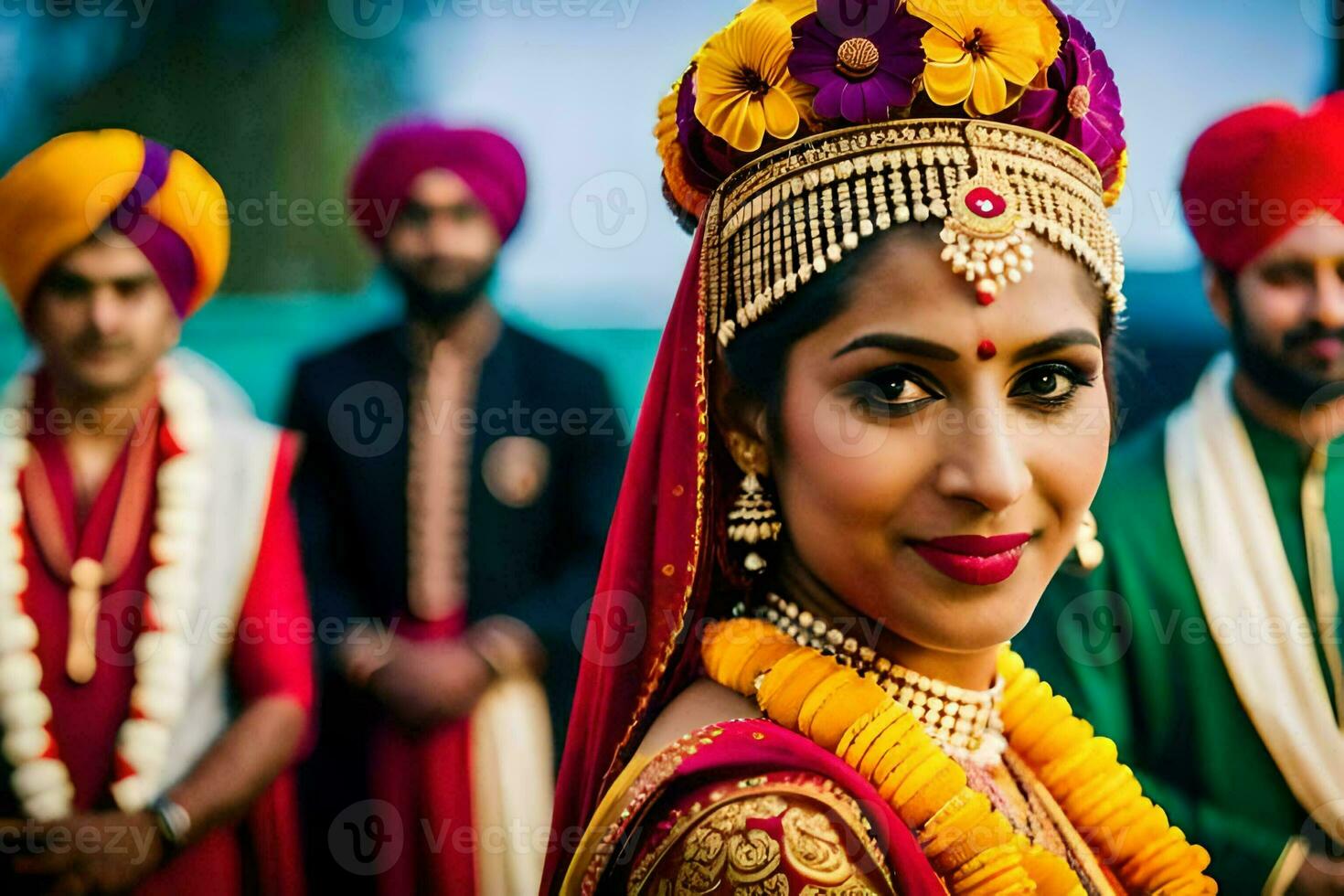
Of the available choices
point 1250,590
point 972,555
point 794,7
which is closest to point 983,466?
point 972,555

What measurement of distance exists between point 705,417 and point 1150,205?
152 centimetres

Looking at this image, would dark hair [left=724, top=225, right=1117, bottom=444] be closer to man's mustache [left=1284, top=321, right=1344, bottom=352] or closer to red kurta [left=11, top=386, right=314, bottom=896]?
red kurta [left=11, top=386, right=314, bottom=896]

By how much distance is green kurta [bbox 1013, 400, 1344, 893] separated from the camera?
100 inches

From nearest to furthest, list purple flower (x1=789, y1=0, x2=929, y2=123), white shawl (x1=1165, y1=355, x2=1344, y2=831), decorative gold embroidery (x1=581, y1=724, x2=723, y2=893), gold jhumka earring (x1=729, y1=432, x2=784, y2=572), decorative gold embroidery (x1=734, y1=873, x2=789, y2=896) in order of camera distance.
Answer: decorative gold embroidery (x1=734, y1=873, x2=789, y2=896) < decorative gold embroidery (x1=581, y1=724, x2=723, y2=893) < purple flower (x1=789, y1=0, x2=929, y2=123) < gold jhumka earring (x1=729, y1=432, x2=784, y2=572) < white shawl (x1=1165, y1=355, x2=1344, y2=831)

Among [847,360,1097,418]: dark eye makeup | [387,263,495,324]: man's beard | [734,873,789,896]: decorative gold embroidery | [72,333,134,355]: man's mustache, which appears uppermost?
[387,263,495,324]: man's beard

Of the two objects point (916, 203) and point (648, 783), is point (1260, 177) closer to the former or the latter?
point (916, 203)

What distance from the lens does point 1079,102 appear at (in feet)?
5.32

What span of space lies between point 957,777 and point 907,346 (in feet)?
1.78

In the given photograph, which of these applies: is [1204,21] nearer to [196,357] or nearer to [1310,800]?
[1310,800]

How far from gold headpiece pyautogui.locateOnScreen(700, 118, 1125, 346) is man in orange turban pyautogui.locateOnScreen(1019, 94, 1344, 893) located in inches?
44.9

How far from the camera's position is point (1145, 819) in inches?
68.6

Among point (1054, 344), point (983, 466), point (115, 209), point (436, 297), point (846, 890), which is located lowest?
point (846, 890)

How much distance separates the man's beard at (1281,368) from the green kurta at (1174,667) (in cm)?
8

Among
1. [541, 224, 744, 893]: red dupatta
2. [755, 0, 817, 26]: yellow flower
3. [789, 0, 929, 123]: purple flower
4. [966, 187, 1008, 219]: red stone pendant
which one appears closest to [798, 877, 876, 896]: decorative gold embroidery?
[541, 224, 744, 893]: red dupatta
